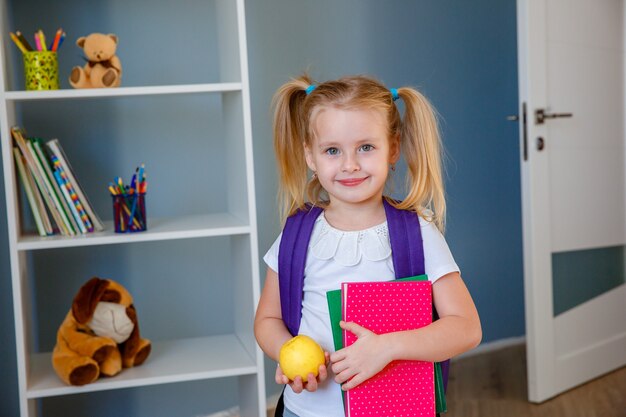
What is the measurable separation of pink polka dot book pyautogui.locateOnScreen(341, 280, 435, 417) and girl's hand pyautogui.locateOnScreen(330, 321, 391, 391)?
19mm

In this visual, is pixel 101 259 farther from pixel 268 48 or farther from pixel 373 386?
pixel 373 386

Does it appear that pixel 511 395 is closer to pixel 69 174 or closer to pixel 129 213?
pixel 129 213

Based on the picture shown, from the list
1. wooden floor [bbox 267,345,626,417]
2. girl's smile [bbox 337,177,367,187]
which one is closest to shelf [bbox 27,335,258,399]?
wooden floor [bbox 267,345,626,417]

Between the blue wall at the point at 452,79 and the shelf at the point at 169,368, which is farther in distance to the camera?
the blue wall at the point at 452,79

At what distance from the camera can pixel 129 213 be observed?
2096 mm

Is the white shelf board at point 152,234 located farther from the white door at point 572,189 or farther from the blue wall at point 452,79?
the white door at point 572,189

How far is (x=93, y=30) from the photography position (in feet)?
7.95

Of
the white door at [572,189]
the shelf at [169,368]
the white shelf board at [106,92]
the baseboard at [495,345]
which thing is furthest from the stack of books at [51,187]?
the baseboard at [495,345]

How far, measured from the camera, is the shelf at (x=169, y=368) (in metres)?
2.06

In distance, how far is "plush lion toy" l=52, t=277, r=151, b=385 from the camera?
205 centimetres

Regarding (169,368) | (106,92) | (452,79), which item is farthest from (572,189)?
(106,92)

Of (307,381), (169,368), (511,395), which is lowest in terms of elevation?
(511,395)

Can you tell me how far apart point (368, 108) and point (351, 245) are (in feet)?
0.73

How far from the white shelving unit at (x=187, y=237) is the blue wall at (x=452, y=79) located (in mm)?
357
